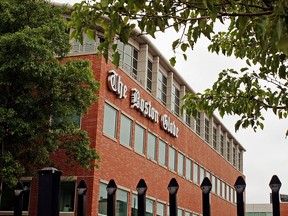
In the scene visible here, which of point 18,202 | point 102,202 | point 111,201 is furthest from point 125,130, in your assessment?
point 111,201

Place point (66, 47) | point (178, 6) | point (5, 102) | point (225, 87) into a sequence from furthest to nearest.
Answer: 1. point (66, 47)
2. point (5, 102)
3. point (225, 87)
4. point (178, 6)

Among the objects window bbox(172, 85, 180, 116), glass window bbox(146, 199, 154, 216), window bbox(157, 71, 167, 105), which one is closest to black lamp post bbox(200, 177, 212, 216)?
glass window bbox(146, 199, 154, 216)

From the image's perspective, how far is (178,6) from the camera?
16.1ft

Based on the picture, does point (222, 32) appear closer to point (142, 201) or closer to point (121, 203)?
point (142, 201)

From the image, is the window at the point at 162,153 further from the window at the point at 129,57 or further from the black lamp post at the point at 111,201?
the black lamp post at the point at 111,201

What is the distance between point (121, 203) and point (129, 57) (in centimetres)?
911

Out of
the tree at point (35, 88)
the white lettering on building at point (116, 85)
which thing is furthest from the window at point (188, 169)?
the tree at point (35, 88)

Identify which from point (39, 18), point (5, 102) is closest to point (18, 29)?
point (39, 18)

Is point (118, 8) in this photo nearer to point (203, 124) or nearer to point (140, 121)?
point (140, 121)

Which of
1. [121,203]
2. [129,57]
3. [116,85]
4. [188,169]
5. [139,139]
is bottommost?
[121,203]

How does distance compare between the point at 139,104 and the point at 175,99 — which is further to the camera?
the point at 175,99

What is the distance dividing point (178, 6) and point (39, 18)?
15.7 metres

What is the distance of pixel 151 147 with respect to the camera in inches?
1211

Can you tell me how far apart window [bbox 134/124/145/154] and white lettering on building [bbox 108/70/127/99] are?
2703mm
